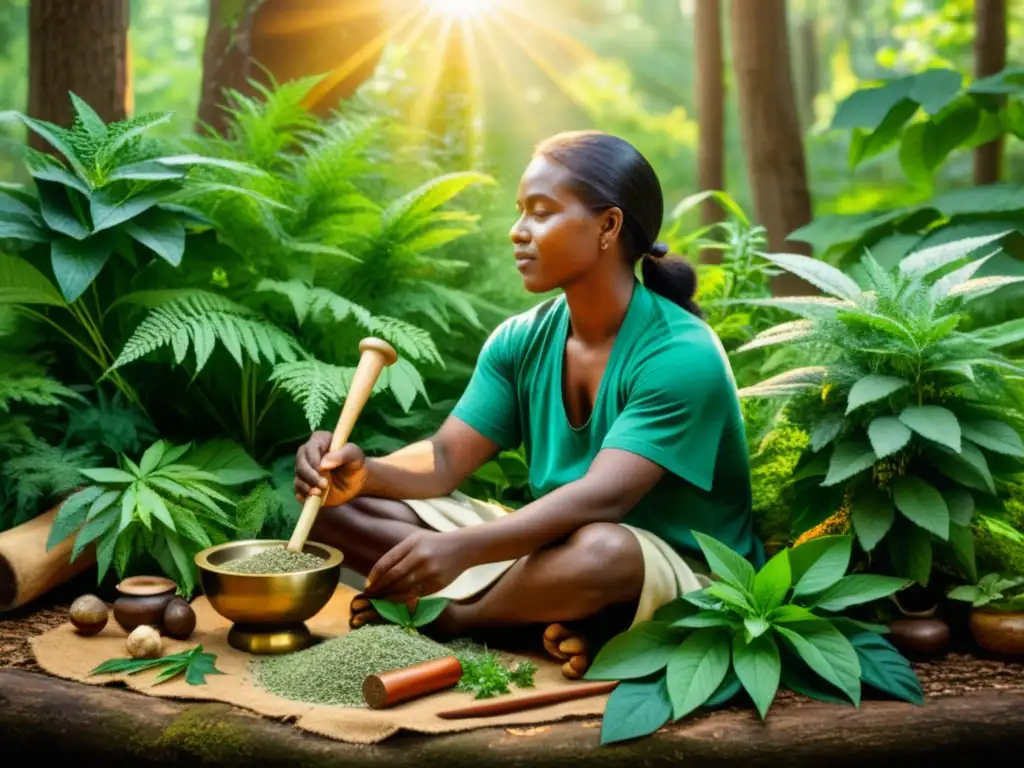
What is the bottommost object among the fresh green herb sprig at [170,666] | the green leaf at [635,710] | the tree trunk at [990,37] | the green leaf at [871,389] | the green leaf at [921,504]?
the fresh green herb sprig at [170,666]

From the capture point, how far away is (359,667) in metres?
2.96

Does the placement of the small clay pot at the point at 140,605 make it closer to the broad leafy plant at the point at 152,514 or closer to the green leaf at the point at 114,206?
the broad leafy plant at the point at 152,514

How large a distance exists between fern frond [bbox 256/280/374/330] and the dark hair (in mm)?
1013

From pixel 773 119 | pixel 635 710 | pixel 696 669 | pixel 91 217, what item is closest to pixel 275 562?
pixel 635 710

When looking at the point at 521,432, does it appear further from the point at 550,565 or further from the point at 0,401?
the point at 0,401

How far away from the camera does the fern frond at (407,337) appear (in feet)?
13.0

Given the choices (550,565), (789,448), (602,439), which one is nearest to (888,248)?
(789,448)

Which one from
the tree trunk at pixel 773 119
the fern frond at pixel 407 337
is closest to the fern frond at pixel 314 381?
the fern frond at pixel 407 337

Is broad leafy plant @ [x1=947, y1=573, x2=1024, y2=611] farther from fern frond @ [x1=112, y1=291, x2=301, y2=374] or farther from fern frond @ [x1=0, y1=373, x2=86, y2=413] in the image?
fern frond @ [x1=0, y1=373, x2=86, y2=413]

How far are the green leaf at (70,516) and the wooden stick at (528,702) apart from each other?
1498mm

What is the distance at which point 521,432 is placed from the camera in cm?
369

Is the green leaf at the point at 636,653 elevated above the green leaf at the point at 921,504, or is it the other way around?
the green leaf at the point at 921,504

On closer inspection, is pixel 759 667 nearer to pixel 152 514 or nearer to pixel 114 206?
pixel 152 514

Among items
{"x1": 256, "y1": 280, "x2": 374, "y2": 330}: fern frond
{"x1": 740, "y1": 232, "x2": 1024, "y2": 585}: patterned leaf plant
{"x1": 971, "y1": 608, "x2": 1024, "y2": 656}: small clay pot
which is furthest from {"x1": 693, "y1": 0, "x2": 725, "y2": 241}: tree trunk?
{"x1": 971, "y1": 608, "x2": 1024, "y2": 656}: small clay pot
